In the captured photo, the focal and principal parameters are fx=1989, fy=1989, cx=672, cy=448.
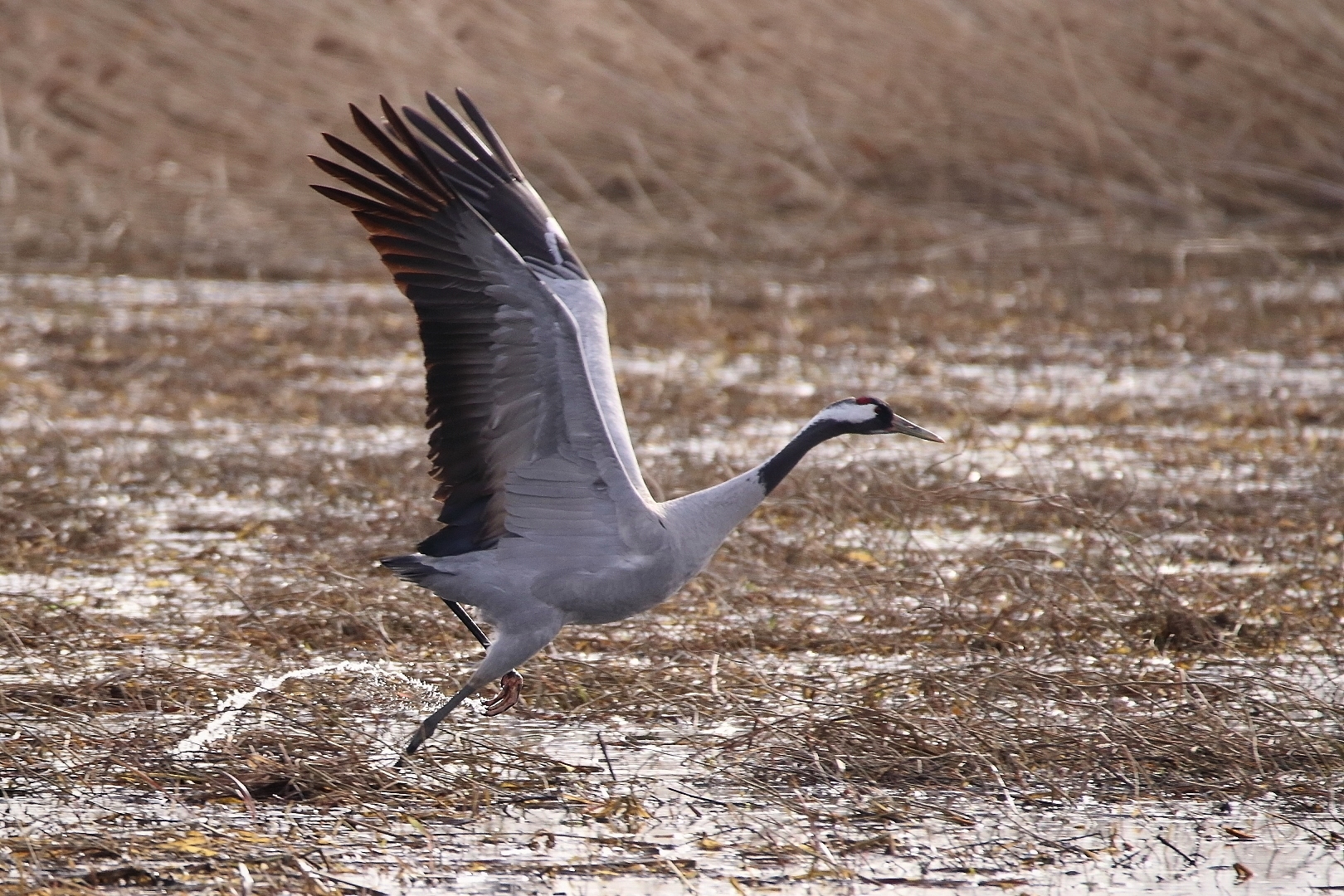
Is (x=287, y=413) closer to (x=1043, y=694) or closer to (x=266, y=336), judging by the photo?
(x=266, y=336)

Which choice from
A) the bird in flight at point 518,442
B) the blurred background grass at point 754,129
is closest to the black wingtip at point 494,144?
the bird in flight at point 518,442

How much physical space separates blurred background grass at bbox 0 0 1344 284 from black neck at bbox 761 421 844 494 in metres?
10.2

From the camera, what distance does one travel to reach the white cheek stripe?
5.21 m

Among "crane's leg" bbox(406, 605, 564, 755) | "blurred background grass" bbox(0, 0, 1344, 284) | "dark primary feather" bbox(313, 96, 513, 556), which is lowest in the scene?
"crane's leg" bbox(406, 605, 564, 755)

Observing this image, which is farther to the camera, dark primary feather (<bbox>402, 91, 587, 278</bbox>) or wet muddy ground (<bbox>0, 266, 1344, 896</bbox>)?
dark primary feather (<bbox>402, 91, 587, 278</bbox>)

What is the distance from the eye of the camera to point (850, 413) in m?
5.22

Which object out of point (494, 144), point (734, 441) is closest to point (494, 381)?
point (494, 144)

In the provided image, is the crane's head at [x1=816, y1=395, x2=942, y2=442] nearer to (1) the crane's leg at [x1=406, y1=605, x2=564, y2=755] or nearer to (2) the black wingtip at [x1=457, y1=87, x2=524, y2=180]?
(1) the crane's leg at [x1=406, y1=605, x2=564, y2=755]

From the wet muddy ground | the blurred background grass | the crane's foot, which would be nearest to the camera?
the wet muddy ground

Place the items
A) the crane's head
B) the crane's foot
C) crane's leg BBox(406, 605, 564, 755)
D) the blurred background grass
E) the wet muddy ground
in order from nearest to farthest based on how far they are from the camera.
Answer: the wet muddy ground, crane's leg BBox(406, 605, 564, 755), the crane's head, the crane's foot, the blurred background grass

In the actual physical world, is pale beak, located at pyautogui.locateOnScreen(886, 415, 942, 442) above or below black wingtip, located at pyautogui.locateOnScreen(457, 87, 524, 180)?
below

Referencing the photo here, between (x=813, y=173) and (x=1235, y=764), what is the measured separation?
11.9m

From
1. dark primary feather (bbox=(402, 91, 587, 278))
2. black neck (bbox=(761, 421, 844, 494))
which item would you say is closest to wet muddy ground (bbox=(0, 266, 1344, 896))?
black neck (bbox=(761, 421, 844, 494))

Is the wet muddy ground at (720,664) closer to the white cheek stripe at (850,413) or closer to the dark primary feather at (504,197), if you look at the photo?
the white cheek stripe at (850,413)
